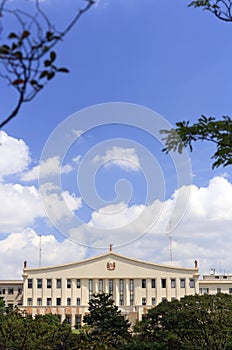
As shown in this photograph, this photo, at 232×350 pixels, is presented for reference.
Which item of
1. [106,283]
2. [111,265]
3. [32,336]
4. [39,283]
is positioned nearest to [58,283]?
[39,283]

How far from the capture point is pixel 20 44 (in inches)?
105

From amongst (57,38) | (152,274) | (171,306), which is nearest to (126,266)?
(152,274)

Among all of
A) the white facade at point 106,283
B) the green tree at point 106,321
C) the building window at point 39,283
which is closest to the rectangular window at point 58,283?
the white facade at point 106,283

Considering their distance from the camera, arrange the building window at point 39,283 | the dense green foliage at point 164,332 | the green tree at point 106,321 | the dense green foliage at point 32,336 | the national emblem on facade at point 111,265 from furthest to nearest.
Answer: the building window at point 39,283
the national emblem on facade at point 111,265
the green tree at point 106,321
the dense green foliage at point 164,332
the dense green foliage at point 32,336

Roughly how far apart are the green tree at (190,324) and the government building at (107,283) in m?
29.7

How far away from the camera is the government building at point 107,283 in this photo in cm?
5166

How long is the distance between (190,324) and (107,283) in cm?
3159

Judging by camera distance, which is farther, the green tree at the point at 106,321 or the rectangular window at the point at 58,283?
the rectangular window at the point at 58,283

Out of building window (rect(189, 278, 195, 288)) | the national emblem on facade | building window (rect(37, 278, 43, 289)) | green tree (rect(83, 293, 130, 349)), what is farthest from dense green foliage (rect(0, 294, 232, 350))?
building window (rect(37, 278, 43, 289))

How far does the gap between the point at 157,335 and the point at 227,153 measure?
15169mm

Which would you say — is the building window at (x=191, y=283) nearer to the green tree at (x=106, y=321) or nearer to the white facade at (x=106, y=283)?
the white facade at (x=106, y=283)

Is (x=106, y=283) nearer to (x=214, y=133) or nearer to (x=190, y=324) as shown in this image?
(x=190, y=324)

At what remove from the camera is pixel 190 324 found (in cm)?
2066

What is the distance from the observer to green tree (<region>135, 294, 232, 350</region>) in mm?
19578
